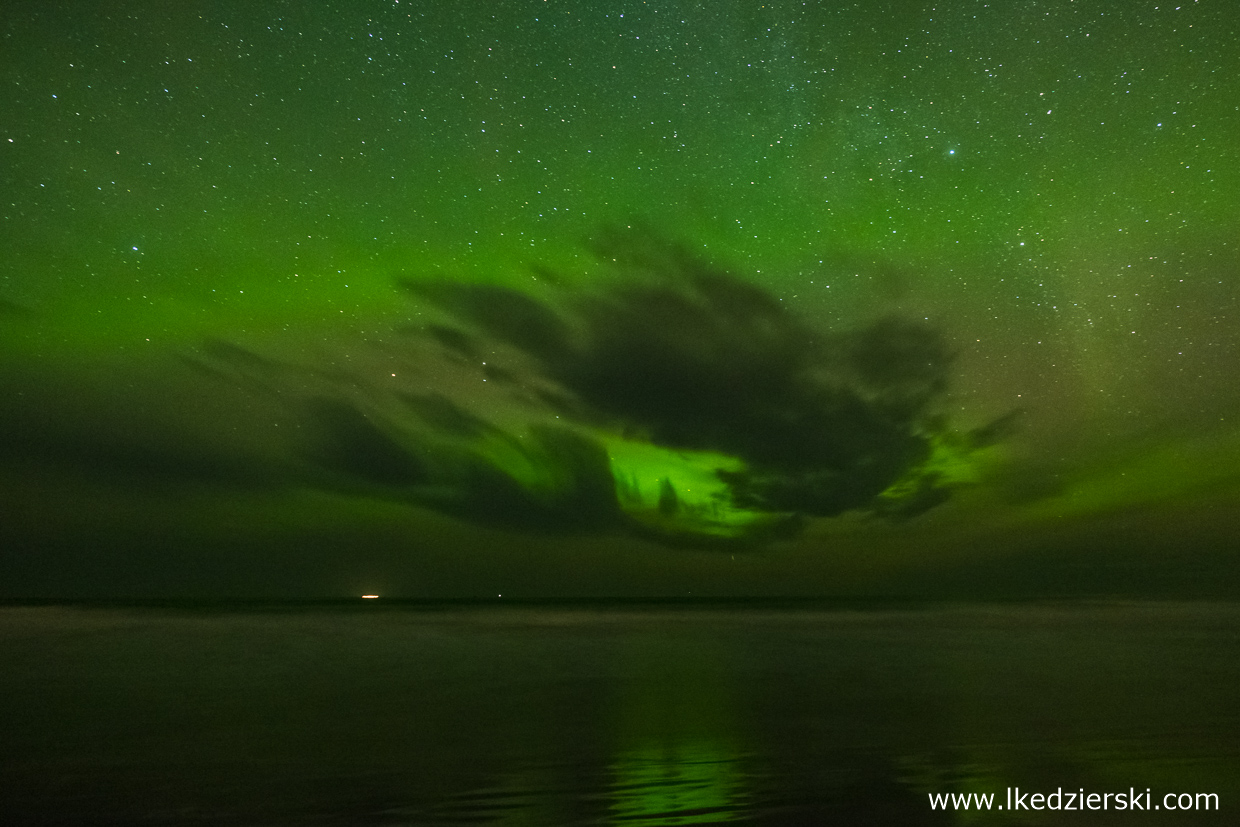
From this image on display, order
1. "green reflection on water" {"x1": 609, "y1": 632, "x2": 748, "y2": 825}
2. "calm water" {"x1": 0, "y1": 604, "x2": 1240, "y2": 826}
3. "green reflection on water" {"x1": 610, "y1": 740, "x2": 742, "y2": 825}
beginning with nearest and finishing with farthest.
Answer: "green reflection on water" {"x1": 610, "y1": 740, "x2": 742, "y2": 825}
"green reflection on water" {"x1": 609, "y1": 632, "x2": 748, "y2": 825}
"calm water" {"x1": 0, "y1": 604, "x2": 1240, "y2": 826}

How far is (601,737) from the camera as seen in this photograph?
31.3 ft

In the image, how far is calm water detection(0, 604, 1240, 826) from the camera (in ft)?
21.7

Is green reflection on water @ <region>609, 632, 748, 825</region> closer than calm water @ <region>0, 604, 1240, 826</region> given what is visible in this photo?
Yes

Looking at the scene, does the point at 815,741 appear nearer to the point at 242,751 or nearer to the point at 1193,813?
the point at 1193,813

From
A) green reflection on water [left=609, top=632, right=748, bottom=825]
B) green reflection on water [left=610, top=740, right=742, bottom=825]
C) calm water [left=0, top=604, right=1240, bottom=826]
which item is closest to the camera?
green reflection on water [left=610, top=740, right=742, bottom=825]

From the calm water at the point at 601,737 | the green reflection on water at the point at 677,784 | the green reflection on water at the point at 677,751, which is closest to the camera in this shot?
the green reflection on water at the point at 677,784

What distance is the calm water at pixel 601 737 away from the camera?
6605 mm

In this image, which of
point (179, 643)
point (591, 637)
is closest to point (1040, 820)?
point (591, 637)

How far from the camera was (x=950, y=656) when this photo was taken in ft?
67.3

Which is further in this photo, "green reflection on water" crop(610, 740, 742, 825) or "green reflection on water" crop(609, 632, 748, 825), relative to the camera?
"green reflection on water" crop(609, 632, 748, 825)

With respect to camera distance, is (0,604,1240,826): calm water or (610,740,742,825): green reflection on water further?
(0,604,1240,826): calm water

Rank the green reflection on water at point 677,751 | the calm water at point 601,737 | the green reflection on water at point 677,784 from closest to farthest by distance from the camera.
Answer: the green reflection on water at point 677,784 < the green reflection on water at point 677,751 < the calm water at point 601,737

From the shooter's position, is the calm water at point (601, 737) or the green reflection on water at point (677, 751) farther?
the calm water at point (601, 737)

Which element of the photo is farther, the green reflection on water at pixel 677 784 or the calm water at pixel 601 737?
the calm water at pixel 601 737
